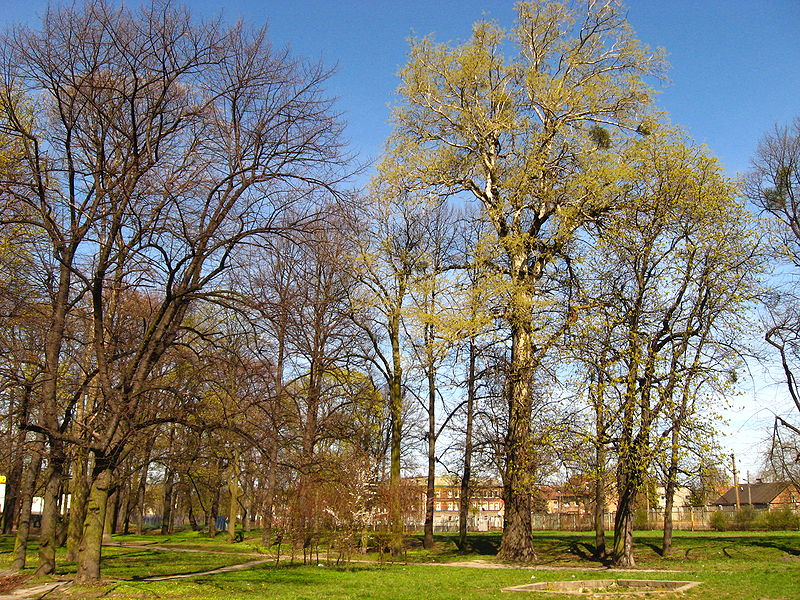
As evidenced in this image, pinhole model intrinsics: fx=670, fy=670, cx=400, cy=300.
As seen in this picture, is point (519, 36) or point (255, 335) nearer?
point (255, 335)

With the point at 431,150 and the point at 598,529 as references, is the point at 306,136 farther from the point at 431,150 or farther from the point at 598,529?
the point at 598,529

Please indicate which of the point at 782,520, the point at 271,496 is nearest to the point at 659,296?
the point at 271,496

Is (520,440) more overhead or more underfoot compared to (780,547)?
more overhead

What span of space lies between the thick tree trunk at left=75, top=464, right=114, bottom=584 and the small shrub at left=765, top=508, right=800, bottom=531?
3937 centimetres

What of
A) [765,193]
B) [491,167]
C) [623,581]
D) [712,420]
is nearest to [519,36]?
[491,167]

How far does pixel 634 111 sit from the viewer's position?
20469 mm

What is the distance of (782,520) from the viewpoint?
3947 centimetres

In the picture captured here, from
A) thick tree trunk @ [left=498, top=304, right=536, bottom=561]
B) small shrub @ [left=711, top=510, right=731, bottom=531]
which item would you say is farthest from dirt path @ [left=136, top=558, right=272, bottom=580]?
small shrub @ [left=711, top=510, right=731, bottom=531]

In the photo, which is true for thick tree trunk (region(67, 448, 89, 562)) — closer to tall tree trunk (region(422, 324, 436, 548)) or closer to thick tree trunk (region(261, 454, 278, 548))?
thick tree trunk (region(261, 454, 278, 548))

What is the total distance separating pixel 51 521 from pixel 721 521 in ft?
132

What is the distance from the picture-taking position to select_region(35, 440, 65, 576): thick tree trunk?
556 inches

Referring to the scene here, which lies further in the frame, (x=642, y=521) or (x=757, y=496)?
(x=757, y=496)

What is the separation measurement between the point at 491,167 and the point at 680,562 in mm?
12950

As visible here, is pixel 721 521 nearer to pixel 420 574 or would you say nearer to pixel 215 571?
pixel 420 574
